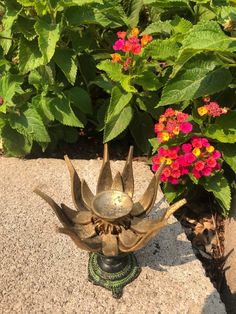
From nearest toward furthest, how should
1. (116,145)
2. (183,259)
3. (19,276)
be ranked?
(19,276) < (183,259) < (116,145)

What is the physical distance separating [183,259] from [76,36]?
4.22ft

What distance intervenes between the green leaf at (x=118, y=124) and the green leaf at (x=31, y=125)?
0.33 metres

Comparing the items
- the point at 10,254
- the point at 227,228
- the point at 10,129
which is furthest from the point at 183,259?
the point at 10,129

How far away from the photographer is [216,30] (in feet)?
6.49

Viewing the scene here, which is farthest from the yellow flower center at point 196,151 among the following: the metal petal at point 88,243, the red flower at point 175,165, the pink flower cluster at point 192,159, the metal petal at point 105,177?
the metal petal at point 88,243

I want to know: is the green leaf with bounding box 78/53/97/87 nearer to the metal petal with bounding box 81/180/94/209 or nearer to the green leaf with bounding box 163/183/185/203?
the green leaf with bounding box 163/183/185/203

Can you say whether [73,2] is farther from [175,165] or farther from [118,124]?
[175,165]

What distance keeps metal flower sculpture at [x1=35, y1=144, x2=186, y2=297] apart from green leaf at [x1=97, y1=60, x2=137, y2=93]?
589mm

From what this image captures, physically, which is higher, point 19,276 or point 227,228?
point 19,276

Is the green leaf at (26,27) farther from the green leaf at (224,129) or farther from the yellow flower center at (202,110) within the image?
the green leaf at (224,129)

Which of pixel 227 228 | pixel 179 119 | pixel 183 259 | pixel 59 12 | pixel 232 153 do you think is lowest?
pixel 227 228

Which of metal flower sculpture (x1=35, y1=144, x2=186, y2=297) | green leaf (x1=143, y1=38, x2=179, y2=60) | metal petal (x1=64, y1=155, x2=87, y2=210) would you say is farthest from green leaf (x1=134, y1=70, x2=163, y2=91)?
metal petal (x1=64, y1=155, x2=87, y2=210)

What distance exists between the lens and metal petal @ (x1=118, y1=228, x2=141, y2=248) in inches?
66.6

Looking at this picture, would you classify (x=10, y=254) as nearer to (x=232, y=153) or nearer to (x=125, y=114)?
(x=125, y=114)
